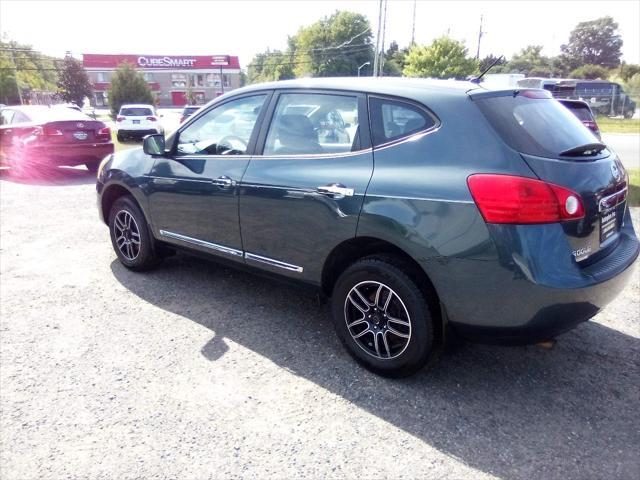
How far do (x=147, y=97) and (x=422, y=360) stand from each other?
33661 millimetres

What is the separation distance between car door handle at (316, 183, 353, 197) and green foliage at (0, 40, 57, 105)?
57.2 meters

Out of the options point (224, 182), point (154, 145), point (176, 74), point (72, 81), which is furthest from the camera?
point (176, 74)

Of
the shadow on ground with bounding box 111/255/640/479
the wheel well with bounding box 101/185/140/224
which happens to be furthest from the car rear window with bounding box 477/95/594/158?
the wheel well with bounding box 101/185/140/224

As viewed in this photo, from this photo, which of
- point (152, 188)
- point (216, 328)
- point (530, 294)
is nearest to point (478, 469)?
point (530, 294)

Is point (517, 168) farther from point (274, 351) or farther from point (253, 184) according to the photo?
point (274, 351)

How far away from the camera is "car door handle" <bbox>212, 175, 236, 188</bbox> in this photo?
3455 millimetres

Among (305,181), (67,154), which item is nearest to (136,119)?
(67,154)

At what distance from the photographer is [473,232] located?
2350 millimetres

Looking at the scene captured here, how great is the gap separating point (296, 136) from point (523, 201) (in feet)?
5.25

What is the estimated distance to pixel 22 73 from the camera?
58906 millimetres

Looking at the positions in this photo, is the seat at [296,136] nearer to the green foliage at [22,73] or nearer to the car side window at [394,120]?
the car side window at [394,120]

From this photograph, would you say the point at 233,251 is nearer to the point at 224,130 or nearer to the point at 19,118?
the point at 224,130

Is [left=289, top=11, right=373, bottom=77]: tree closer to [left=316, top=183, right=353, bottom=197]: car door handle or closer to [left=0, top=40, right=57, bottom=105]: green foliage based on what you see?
[left=0, top=40, right=57, bottom=105]: green foliage

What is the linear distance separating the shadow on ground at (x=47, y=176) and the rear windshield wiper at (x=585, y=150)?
9.32 m
